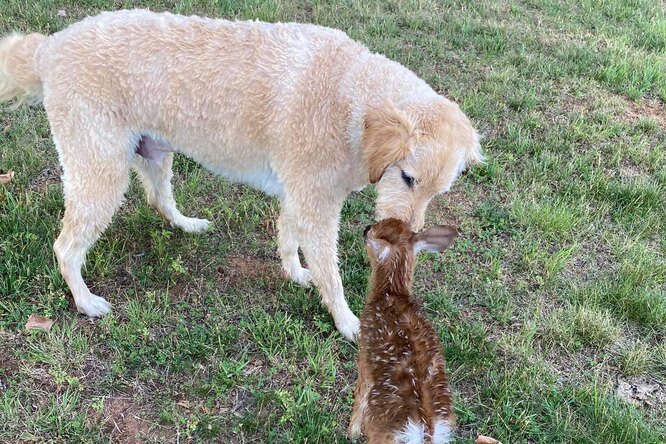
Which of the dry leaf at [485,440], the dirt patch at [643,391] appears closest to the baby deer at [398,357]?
the dry leaf at [485,440]

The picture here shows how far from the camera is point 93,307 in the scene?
3.39m

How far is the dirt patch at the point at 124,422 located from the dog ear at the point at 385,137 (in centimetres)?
167

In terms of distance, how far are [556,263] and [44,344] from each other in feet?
10.6

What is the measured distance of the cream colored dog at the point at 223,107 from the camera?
3.03m

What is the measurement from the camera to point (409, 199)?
284 centimetres

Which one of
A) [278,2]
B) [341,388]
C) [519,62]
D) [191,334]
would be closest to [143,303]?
[191,334]

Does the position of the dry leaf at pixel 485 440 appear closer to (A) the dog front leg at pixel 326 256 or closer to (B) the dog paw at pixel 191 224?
(A) the dog front leg at pixel 326 256

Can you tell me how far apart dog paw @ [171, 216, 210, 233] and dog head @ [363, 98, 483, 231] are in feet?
5.31

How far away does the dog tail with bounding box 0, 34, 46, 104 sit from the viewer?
3.23 metres

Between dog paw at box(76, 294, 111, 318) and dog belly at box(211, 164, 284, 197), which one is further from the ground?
dog belly at box(211, 164, 284, 197)

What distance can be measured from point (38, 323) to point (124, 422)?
2.73 ft

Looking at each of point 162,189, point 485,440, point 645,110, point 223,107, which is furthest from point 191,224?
point 645,110

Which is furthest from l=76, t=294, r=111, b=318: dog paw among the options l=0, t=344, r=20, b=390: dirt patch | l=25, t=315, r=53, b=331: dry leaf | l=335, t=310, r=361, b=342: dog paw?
l=335, t=310, r=361, b=342: dog paw

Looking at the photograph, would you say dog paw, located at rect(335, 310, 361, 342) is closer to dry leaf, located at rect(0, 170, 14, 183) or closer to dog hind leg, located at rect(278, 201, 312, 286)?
dog hind leg, located at rect(278, 201, 312, 286)
